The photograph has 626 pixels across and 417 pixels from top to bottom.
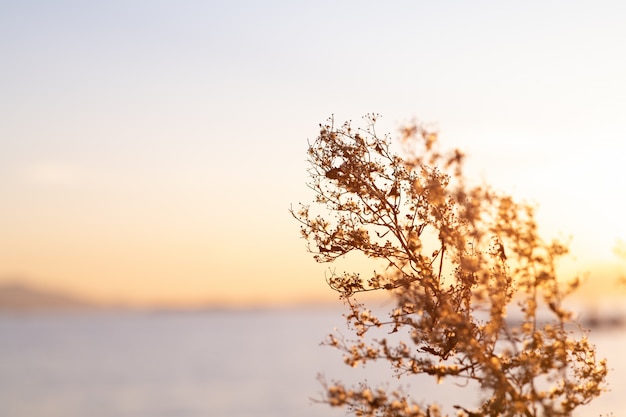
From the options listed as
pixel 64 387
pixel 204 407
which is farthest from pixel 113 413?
pixel 64 387

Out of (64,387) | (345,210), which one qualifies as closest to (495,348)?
(345,210)

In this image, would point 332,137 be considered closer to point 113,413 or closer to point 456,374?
point 456,374

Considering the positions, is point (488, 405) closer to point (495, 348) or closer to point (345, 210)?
point (495, 348)

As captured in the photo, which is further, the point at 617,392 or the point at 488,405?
the point at 617,392

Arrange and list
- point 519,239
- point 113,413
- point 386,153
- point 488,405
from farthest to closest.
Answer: point 113,413 < point 386,153 < point 488,405 < point 519,239

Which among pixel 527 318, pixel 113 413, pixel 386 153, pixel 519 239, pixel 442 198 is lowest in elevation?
pixel 527 318

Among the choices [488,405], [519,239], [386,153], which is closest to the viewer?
[519,239]

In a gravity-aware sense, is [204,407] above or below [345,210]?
above

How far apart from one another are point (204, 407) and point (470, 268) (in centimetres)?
13646

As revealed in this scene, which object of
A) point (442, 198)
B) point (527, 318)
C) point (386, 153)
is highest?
point (386, 153)

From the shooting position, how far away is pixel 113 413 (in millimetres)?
144750

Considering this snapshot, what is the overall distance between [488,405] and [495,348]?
170 centimetres

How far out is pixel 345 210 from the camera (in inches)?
885

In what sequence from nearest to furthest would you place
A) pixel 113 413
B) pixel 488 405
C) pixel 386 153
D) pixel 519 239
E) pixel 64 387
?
pixel 519 239 → pixel 488 405 → pixel 386 153 → pixel 113 413 → pixel 64 387
